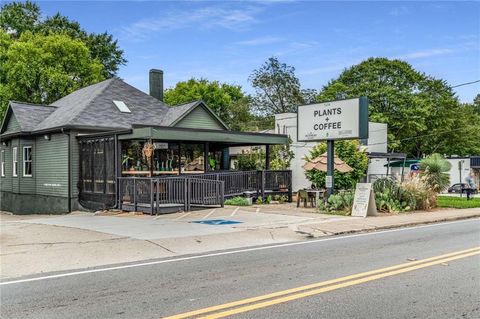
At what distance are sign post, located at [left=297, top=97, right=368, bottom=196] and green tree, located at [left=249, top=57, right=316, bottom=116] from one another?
35.4 metres

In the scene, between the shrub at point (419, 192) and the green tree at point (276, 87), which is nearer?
the shrub at point (419, 192)

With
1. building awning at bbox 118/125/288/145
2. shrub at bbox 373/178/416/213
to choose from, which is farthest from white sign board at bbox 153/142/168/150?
shrub at bbox 373/178/416/213

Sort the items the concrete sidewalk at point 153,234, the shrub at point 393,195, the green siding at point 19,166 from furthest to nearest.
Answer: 1. the green siding at point 19,166
2. the shrub at point 393,195
3. the concrete sidewalk at point 153,234

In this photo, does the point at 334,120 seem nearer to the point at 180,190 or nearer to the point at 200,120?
the point at 180,190

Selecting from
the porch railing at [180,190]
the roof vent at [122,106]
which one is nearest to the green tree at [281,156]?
the porch railing at [180,190]

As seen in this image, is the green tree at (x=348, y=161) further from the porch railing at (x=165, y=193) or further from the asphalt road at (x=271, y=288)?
the asphalt road at (x=271, y=288)

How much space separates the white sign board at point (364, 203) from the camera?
16.9 metres

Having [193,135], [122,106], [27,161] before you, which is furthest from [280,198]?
[27,161]

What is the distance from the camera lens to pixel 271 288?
6.39m

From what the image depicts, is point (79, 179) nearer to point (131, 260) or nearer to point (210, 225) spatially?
point (210, 225)

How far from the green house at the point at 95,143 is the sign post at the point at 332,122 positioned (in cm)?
355

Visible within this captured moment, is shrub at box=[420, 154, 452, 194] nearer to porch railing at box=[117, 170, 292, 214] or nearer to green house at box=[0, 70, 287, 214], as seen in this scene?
green house at box=[0, 70, 287, 214]

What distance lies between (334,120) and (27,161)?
16.5 m

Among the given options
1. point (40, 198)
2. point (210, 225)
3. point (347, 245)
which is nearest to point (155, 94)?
point (40, 198)
